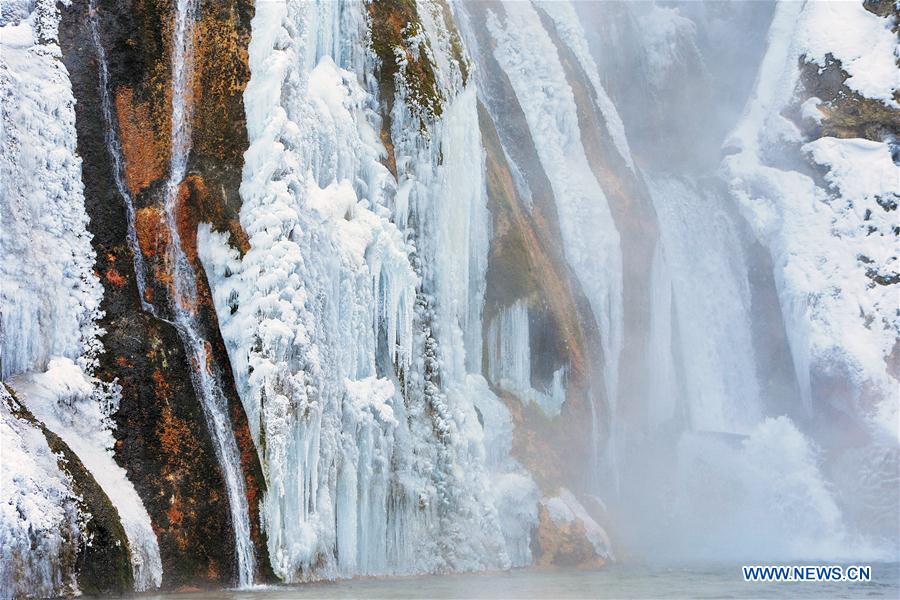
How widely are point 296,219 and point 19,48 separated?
4.30 metres

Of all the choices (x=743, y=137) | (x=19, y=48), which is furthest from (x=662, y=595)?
(x=743, y=137)

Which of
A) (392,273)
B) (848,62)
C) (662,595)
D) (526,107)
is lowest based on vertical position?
(662,595)

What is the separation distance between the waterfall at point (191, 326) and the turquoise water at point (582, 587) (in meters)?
0.92

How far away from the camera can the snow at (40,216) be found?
13.5 m

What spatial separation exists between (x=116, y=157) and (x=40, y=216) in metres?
1.43

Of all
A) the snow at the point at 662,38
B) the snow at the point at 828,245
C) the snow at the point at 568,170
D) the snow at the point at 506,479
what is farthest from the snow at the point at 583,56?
the snow at the point at 506,479

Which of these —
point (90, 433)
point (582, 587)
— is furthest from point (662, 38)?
point (90, 433)

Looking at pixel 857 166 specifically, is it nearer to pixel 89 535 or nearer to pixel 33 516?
pixel 89 535

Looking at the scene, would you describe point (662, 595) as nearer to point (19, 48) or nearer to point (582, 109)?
point (19, 48)

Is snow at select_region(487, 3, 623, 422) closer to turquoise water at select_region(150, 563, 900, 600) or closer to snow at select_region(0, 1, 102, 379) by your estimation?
turquoise water at select_region(150, 563, 900, 600)

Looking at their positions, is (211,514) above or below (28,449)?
below

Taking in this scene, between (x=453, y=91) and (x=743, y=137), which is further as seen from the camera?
(x=743, y=137)

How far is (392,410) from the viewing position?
1625 centimetres

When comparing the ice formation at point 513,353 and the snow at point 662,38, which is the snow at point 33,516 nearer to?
the ice formation at point 513,353
